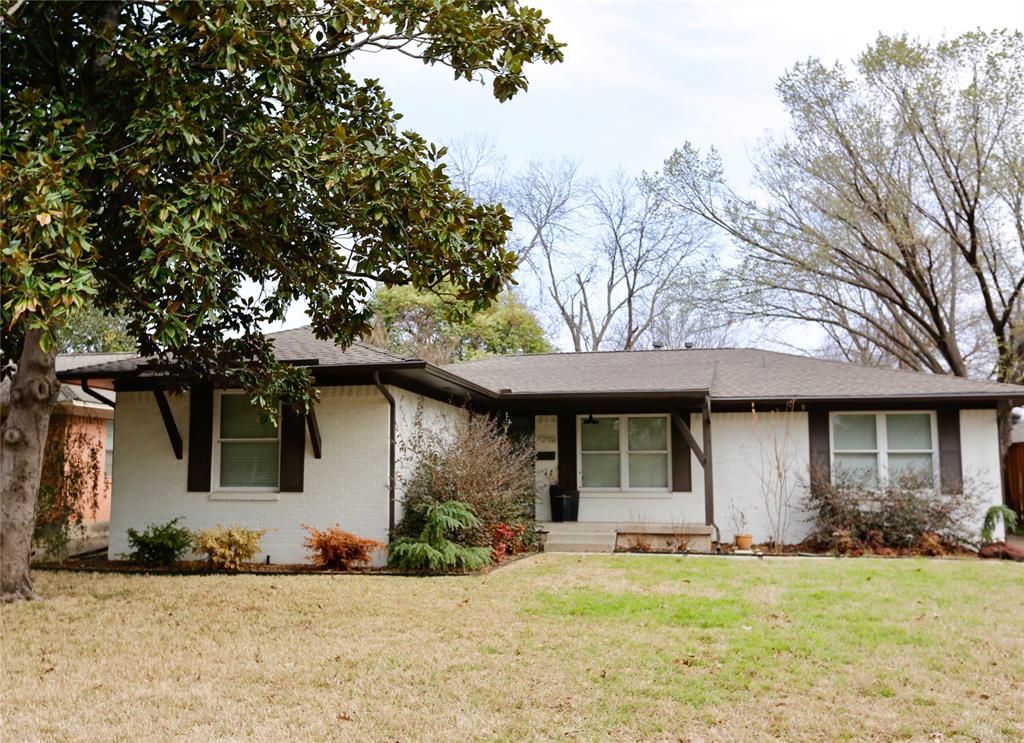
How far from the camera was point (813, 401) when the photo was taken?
581 inches

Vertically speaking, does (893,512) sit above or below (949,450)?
below

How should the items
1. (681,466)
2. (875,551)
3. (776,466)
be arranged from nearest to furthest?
(875,551)
(776,466)
(681,466)

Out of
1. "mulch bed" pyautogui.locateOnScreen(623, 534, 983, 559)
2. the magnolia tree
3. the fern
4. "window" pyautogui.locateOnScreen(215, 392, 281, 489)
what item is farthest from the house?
the magnolia tree

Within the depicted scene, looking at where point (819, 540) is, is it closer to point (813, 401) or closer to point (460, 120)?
point (813, 401)

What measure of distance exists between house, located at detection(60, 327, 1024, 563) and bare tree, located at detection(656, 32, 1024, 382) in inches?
206

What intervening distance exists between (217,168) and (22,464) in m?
3.86

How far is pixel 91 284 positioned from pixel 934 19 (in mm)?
19111

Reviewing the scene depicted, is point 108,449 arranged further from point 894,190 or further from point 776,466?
point 894,190

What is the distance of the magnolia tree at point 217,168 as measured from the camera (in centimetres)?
722

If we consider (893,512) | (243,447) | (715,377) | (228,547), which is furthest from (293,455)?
(893,512)

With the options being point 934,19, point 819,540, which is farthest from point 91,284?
point 934,19

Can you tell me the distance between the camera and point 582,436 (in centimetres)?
1588

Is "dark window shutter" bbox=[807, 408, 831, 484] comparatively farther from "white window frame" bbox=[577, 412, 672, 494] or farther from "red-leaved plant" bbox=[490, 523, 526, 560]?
"red-leaved plant" bbox=[490, 523, 526, 560]

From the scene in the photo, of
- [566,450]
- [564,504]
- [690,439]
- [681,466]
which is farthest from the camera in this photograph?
[566,450]
